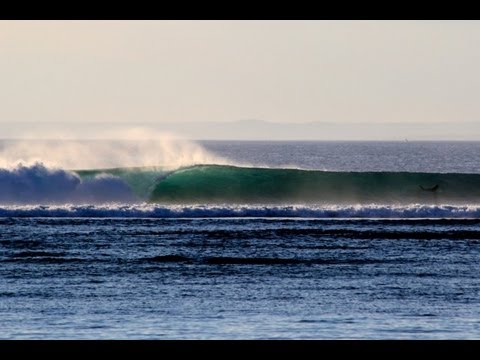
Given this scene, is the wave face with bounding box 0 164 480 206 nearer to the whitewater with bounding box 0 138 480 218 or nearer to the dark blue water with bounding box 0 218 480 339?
the whitewater with bounding box 0 138 480 218

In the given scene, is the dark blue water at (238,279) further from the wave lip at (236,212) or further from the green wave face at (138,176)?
the green wave face at (138,176)

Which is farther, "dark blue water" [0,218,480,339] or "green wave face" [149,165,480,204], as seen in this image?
"green wave face" [149,165,480,204]

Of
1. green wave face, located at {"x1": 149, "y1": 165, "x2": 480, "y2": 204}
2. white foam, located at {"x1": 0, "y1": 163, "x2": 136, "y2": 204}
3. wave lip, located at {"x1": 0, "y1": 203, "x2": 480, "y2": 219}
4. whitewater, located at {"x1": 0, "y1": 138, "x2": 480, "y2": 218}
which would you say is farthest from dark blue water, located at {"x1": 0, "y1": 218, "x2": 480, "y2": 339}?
green wave face, located at {"x1": 149, "y1": 165, "x2": 480, "y2": 204}

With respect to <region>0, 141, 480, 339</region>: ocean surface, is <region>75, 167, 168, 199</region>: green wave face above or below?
above

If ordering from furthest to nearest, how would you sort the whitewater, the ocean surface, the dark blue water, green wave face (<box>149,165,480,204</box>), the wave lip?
green wave face (<box>149,165,480,204</box>) → the whitewater → the wave lip → the ocean surface → the dark blue water

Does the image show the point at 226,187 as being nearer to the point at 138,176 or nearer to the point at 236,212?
the point at 138,176
